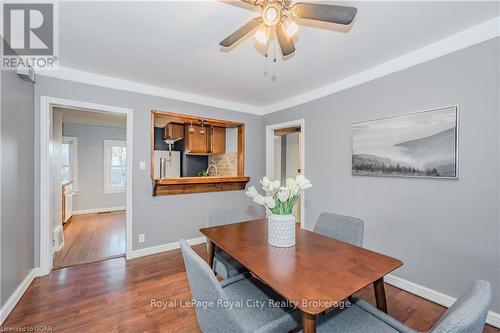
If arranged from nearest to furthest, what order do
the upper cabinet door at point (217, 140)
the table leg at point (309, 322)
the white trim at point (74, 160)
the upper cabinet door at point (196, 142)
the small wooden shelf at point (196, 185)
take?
the table leg at point (309, 322)
the small wooden shelf at point (196, 185)
the upper cabinet door at point (196, 142)
the upper cabinet door at point (217, 140)
the white trim at point (74, 160)

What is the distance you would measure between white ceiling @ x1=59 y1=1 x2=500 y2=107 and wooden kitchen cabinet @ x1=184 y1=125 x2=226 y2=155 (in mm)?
1226

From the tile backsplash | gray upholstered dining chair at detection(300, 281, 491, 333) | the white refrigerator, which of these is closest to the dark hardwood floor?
gray upholstered dining chair at detection(300, 281, 491, 333)

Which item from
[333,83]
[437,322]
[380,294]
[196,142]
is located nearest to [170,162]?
[196,142]

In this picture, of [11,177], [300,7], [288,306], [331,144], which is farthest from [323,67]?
[11,177]

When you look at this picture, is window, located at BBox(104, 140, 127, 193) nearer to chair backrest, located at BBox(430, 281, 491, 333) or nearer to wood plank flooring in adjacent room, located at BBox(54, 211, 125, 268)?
wood plank flooring in adjacent room, located at BBox(54, 211, 125, 268)

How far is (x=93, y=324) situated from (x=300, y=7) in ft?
8.77

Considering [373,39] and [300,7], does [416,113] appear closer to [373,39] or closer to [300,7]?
[373,39]

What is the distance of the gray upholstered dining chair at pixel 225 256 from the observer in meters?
1.76

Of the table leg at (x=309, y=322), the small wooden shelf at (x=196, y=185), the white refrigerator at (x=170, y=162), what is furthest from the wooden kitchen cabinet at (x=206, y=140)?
the table leg at (x=309, y=322)

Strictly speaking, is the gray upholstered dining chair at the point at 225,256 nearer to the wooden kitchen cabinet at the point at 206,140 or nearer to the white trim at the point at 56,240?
the wooden kitchen cabinet at the point at 206,140

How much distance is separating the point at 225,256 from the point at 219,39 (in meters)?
1.89

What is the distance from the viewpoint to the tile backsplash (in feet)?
13.7

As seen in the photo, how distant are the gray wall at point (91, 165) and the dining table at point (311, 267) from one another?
5405mm

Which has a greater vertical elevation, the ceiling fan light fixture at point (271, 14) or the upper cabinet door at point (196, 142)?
the ceiling fan light fixture at point (271, 14)
